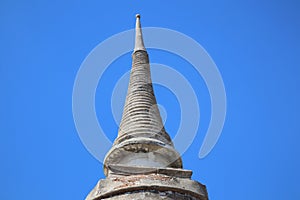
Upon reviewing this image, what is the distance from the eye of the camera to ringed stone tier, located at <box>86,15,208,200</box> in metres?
5.95

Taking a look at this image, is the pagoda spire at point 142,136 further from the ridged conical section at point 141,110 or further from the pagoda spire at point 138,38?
the pagoda spire at point 138,38

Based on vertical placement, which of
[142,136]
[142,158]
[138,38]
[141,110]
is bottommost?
[142,158]

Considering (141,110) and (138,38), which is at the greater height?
(138,38)

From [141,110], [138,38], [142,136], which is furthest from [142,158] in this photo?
[138,38]

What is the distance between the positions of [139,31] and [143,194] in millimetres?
6906

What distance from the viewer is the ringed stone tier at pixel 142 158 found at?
5.95m

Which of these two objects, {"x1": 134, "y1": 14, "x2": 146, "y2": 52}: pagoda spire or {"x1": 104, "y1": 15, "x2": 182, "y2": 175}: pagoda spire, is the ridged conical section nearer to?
{"x1": 104, "y1": 15, "x2": 182, "y2": 175}: pagoda spire

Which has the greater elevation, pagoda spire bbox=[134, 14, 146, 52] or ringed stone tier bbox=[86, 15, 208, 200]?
pagoda spire bbox=[134, 14, 146, 52]

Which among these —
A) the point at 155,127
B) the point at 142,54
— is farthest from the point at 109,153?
the point at 142,54

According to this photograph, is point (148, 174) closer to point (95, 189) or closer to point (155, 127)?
point (95, 189)

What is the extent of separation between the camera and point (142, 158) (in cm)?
758

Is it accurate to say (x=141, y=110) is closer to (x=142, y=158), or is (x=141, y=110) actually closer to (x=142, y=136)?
(x=142, y=136)

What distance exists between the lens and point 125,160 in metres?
7.64

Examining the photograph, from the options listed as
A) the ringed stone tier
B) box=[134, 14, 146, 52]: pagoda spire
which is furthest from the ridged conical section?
box=[134, 14, 146, 52]: pagoda spire
